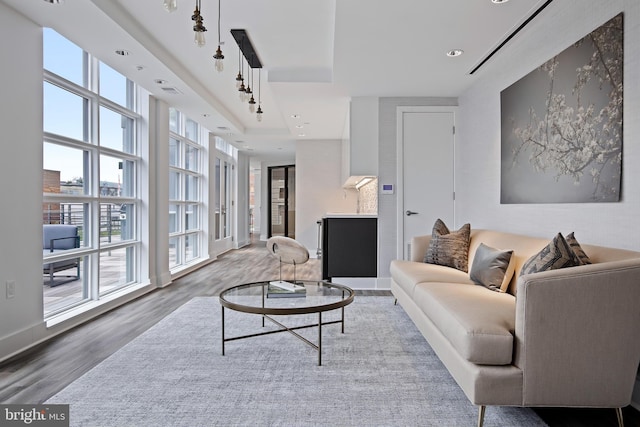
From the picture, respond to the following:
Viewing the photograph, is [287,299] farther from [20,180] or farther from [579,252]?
[20,180]

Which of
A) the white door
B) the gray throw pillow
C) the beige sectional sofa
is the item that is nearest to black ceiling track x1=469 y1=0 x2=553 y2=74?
the white door

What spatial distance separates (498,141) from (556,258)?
2.07m

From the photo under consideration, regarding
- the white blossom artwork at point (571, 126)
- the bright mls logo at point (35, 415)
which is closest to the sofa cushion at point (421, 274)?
the white blossom artwork at point (571, 126)

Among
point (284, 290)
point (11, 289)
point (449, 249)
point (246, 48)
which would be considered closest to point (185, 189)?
point (246, 48)

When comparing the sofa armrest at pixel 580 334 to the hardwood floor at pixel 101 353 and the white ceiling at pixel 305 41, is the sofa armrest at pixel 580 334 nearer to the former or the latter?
the hardwood floor at pixel 101 353

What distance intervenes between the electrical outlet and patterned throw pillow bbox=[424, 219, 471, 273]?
3.34 m

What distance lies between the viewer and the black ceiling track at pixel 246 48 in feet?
12.2

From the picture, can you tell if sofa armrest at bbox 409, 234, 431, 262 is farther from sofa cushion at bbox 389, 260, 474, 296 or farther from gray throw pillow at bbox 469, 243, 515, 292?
gray throw pillow at bbox 469, 243, 515, 292

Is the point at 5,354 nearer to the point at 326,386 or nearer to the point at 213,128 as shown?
the point at 326,386

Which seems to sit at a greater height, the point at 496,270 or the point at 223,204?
the point at 223,204

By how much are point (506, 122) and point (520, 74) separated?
421 millimetres

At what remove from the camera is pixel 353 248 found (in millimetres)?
5121

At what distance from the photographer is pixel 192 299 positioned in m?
4.49

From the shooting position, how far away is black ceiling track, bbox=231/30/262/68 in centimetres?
371
